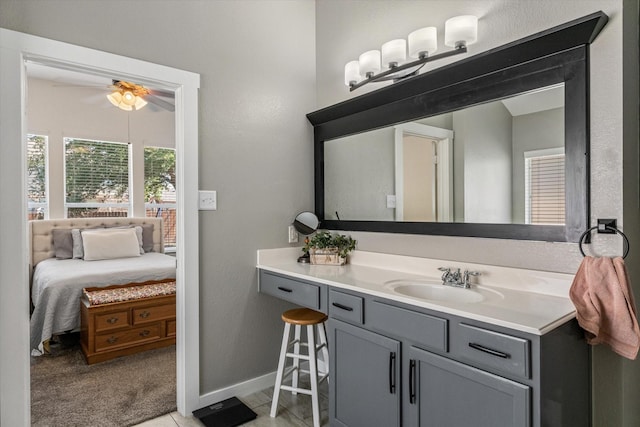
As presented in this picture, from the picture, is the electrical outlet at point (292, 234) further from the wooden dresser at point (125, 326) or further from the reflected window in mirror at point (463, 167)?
the wooden dresser at point (125, 326)

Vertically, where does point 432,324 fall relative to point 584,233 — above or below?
below

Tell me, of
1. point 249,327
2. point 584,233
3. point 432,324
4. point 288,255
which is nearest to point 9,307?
point 249,327

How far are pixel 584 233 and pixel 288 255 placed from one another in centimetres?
176

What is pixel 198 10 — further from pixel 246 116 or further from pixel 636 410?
pixel 636 410

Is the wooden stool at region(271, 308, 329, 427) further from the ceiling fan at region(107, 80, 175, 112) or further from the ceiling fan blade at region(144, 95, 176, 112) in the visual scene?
the ceiling fan blade at region(144, 95, 176, 112)

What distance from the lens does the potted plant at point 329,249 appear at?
8.20 feet

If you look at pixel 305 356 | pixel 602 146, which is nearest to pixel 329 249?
pixel 305 356

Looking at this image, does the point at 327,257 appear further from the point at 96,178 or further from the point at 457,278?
the point at 96,178

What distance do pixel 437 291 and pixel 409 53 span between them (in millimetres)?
1264

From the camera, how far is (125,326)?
3.14m

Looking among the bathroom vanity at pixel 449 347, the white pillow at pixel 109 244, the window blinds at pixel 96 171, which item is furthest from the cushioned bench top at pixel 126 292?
the window blinds at pixel 96 171

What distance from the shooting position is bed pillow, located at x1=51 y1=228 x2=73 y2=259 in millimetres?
4449

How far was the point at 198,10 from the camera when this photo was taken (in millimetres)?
2283

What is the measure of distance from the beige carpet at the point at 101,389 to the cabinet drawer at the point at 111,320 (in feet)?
0.89
